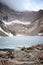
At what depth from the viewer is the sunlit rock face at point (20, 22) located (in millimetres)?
3393

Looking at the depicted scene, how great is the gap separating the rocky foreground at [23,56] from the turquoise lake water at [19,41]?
9cm

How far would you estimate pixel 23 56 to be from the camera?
3.23m

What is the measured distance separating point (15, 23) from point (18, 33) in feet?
0.77

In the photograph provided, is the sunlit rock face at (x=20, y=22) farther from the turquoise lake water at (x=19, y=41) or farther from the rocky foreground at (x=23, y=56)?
the rocky foreground at (x=23, y=56)

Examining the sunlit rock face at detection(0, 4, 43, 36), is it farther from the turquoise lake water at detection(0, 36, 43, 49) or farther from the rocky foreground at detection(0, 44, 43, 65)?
the rocky foreground at detection(0, 44, 43, 65)

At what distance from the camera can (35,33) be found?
3.37 m

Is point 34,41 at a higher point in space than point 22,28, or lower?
lower

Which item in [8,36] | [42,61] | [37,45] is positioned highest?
[8,36]

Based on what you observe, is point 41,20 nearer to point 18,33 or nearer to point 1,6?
point 18,33

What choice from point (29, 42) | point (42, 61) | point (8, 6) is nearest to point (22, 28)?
point (29, 42)

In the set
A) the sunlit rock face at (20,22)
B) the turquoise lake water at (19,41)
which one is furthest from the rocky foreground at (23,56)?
the sunlit rock face at (20,22)

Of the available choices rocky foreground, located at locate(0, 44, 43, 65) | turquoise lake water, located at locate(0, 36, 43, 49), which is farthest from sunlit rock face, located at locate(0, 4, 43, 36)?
rocky foreground, located at locate(0, 44, 43, 65)

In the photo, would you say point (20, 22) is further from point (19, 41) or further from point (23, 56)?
point (23, 56)

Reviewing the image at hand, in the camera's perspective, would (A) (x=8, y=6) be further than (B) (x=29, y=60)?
Yes
